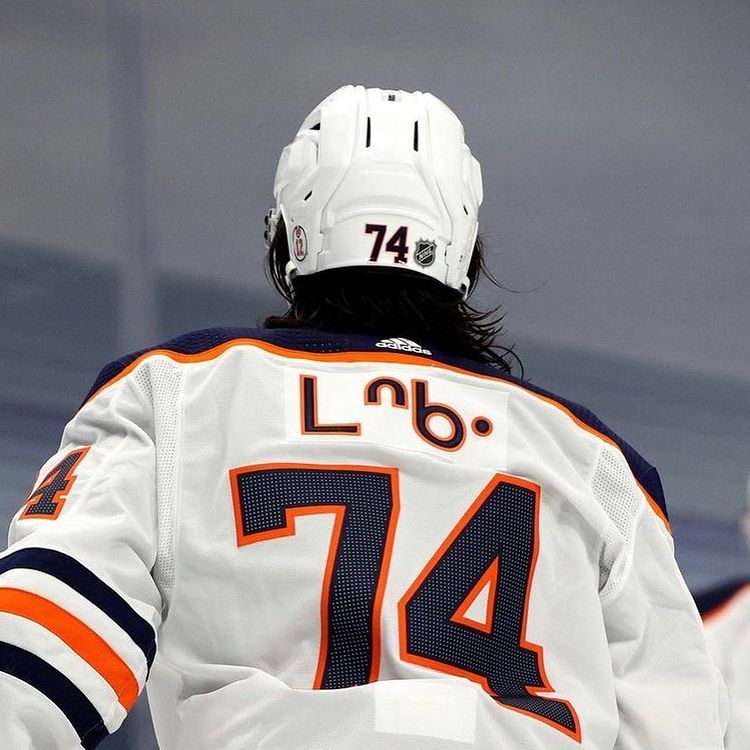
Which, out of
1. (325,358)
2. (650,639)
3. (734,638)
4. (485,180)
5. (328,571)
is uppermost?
(485,180)

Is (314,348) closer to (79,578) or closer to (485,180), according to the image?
(79,578)

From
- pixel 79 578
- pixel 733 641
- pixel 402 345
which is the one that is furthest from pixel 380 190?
pixel 733 641

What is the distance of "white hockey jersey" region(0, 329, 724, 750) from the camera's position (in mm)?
1040

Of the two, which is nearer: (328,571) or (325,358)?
(328,571)

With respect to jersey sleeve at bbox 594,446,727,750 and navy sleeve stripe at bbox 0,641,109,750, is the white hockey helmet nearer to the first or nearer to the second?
jersey sleeve at bbox 594,446,727,750

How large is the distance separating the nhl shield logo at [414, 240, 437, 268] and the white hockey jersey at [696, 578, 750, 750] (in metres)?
0.65

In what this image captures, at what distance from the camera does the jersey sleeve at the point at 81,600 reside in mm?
985

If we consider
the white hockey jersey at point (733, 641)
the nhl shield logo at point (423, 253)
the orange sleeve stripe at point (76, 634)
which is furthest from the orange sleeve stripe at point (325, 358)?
the white hockey jersey at point (733, 641)

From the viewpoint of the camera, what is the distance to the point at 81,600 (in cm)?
102

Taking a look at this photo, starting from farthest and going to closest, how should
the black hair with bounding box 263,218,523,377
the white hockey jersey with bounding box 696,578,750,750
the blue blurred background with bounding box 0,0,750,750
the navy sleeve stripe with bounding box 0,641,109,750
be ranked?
1. the blue blurred background with bounding box 0,0,750,750
2. the white hockey jersey with bounding box 696,578,750,750
3. the black hair with bounding box 263,218,523,377
4. the navy sleeve stripe with bounding box 0,641,109,750

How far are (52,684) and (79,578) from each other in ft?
0.26

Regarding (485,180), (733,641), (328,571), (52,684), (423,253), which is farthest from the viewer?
(485,180)

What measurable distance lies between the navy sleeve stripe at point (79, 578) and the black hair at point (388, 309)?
1.21 ft

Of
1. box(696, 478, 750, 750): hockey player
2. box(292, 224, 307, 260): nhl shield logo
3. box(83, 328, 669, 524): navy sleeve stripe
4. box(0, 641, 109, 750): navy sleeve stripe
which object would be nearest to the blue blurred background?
box(696, 478, 750, 750): hockey player
